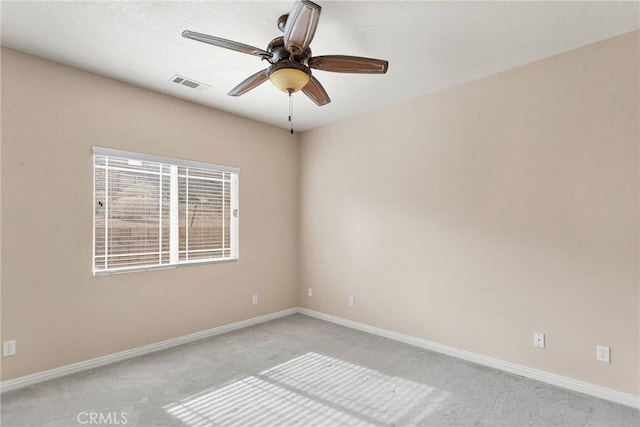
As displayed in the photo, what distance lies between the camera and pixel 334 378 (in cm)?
276

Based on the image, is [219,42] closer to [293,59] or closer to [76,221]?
[293,59]

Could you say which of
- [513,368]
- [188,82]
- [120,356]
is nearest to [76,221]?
[120,356]

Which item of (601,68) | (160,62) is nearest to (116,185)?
(160,62)

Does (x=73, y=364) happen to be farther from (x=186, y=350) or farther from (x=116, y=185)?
(x=116, y=185)

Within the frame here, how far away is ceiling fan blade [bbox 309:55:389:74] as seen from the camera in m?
2.06

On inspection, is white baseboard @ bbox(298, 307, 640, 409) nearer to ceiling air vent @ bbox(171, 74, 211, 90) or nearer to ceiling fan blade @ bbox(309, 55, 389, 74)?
ceiling fan blade @ bbox(309, 55, 389, 74)

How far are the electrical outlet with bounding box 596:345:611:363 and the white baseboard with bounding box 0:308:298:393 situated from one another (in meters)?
3.38

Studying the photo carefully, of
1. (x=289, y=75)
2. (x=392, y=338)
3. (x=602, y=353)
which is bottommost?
(x=392, y=338)

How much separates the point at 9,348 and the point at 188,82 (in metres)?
2.64

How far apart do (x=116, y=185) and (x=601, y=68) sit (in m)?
4.20

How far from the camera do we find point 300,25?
173 centimetres

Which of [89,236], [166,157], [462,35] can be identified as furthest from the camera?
[166,157]

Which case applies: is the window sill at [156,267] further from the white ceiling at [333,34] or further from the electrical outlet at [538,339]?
the electrical outlet at [538,339]

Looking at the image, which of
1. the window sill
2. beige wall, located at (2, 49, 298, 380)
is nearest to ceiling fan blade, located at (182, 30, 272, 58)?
beige wall, located at (2, 49, 298, 380)
